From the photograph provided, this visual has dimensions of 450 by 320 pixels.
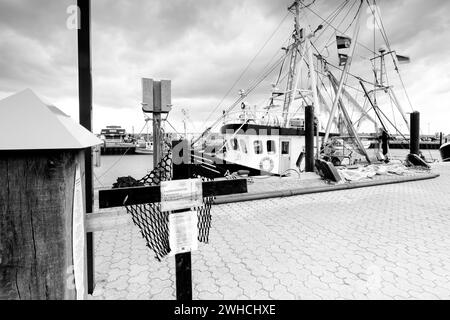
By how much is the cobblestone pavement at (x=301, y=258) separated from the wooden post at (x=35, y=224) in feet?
5.45

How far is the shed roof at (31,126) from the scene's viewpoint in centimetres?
103

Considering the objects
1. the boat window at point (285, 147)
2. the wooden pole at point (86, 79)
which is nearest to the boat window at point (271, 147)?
the boat window at point (285, 147)

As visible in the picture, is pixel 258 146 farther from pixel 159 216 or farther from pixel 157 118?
pixel 159 216

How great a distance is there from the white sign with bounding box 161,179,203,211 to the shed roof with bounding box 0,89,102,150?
70 centimetres

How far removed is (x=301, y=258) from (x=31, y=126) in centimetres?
344

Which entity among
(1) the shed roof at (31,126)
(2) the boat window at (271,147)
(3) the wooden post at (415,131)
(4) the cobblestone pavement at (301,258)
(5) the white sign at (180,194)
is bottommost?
(4) the cobblestone pavement at (301,258)

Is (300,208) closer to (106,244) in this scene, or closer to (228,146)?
(106,244)

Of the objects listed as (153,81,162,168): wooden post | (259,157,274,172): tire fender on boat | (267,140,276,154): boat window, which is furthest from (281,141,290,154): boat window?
(153,81,162,168): wooden post

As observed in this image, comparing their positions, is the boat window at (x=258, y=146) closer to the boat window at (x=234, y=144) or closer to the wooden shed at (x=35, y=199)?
the boat window at (x=234, y=144)

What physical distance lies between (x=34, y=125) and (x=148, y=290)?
2.32 m

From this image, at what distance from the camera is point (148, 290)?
2.73 meters

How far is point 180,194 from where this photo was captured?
175cm

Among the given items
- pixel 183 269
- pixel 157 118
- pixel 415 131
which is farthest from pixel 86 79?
pixel 415 131

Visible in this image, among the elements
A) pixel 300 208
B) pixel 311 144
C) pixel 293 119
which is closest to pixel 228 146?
pixel 311 144
